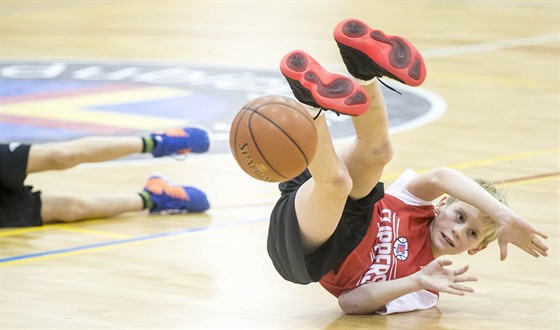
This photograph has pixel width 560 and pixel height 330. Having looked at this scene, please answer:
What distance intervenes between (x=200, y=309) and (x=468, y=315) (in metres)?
1.10

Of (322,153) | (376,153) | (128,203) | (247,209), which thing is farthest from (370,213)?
(128,203)

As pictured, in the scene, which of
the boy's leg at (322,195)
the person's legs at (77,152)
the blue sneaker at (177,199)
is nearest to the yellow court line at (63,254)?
the blue sneaker at (177,199)

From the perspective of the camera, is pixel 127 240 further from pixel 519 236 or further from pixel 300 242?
pixel 519 236

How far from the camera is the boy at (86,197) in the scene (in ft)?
20.5

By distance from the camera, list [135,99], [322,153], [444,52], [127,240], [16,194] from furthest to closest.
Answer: [444,52] → [135,99] → [16,194] → [127,240] → [322,153]

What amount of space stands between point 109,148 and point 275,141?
261 cm

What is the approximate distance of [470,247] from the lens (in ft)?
15.8

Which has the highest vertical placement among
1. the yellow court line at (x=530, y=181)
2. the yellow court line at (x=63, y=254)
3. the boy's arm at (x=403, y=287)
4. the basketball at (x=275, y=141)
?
the basketball at (x=275, y=141)

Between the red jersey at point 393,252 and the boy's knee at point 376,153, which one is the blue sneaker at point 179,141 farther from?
the boy's knee at point 376,153

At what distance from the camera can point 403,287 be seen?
4.62 metres

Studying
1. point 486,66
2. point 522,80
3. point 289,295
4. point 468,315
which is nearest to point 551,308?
point 468,315

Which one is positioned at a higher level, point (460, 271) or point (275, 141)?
point (275, 141)

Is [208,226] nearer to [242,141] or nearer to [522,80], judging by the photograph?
[242,141]

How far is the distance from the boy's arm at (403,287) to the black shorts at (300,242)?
6.1 inches
